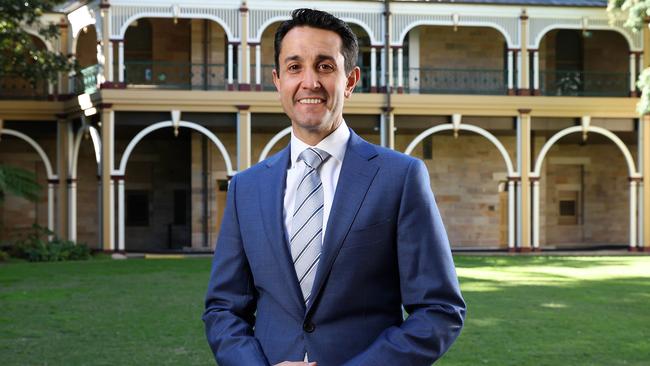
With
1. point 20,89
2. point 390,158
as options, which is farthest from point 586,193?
point 390,158

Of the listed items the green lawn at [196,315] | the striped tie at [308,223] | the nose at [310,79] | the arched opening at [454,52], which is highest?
the arched opening at [454,52]

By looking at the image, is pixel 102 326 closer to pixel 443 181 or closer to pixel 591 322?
pixel 591 322

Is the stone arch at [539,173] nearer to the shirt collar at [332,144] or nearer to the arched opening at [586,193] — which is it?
the arched opening at [586,193]

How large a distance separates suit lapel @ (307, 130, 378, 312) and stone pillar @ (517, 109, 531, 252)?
25.5 m

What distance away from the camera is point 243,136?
1075 inches

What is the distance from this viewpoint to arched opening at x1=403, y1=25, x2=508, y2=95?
3048cm

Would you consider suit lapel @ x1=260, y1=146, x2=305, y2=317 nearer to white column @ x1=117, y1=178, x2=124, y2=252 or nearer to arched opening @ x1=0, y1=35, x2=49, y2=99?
white column @ x1=117, y1=178, x2=124, y2=252

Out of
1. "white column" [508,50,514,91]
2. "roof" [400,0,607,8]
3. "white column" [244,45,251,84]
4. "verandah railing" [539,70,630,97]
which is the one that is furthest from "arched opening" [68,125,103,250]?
"verandah railing" [539,70,630,97]

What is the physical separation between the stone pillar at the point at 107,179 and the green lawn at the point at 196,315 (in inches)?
136

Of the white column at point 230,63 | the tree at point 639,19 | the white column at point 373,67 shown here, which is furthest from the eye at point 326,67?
the white column at point 373,67

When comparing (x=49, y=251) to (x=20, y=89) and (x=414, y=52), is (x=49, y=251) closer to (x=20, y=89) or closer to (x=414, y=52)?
(x=20, y=89)

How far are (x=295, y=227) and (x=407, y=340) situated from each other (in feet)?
1.57

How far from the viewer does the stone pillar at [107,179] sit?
26.4 metres

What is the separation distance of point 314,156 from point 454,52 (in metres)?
28.8
